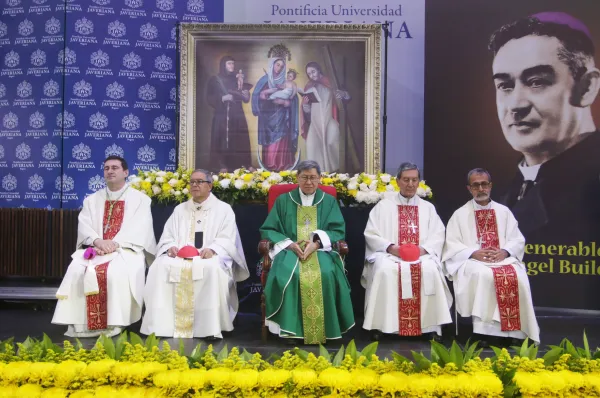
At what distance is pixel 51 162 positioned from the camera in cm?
769

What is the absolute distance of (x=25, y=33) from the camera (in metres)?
7.76

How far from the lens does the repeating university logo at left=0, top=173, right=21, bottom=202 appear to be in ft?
25.4

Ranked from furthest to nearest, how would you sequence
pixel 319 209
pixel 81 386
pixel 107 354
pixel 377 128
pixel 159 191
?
pixel 377 128, pixel 159 191, pixel 319 209, pixel 107 354, pixel 81 386

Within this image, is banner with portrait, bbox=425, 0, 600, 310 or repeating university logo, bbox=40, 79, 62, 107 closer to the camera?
banner with portrait, bbox=425, 0, 600, 310

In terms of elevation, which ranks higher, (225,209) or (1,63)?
(1,63)

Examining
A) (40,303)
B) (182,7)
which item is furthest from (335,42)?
(40,303)

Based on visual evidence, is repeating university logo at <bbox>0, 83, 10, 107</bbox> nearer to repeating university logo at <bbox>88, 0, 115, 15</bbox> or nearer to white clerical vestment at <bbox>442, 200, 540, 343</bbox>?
Answer: repeating university logo at <bbox>88, 0, 115, 15</bbox>

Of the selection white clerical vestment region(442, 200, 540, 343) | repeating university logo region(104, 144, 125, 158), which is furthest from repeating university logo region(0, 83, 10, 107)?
white clerical vestment region(442, 200, 540, 343)

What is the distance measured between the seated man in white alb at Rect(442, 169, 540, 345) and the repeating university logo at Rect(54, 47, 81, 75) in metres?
5.16

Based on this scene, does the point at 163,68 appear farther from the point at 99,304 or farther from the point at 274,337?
the point at 274,337

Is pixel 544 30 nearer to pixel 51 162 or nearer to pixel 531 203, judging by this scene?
pixel 531 203

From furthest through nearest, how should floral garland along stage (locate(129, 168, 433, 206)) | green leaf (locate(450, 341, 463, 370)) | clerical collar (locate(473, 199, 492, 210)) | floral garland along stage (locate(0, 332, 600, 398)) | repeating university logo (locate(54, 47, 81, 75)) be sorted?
repeating university logo (locate(54, 47, 81, 75))
floral garland along stage (locate(129, 168, 433, 206))
clerical collar (locate(473, 199, 492, 210))
green leaf (locate(450, 341, 463, 370))
floral garland along stage (locate(0, 332, 600, 398))

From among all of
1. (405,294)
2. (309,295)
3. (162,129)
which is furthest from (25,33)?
(405,294)

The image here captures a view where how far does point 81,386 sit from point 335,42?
17.9ft
